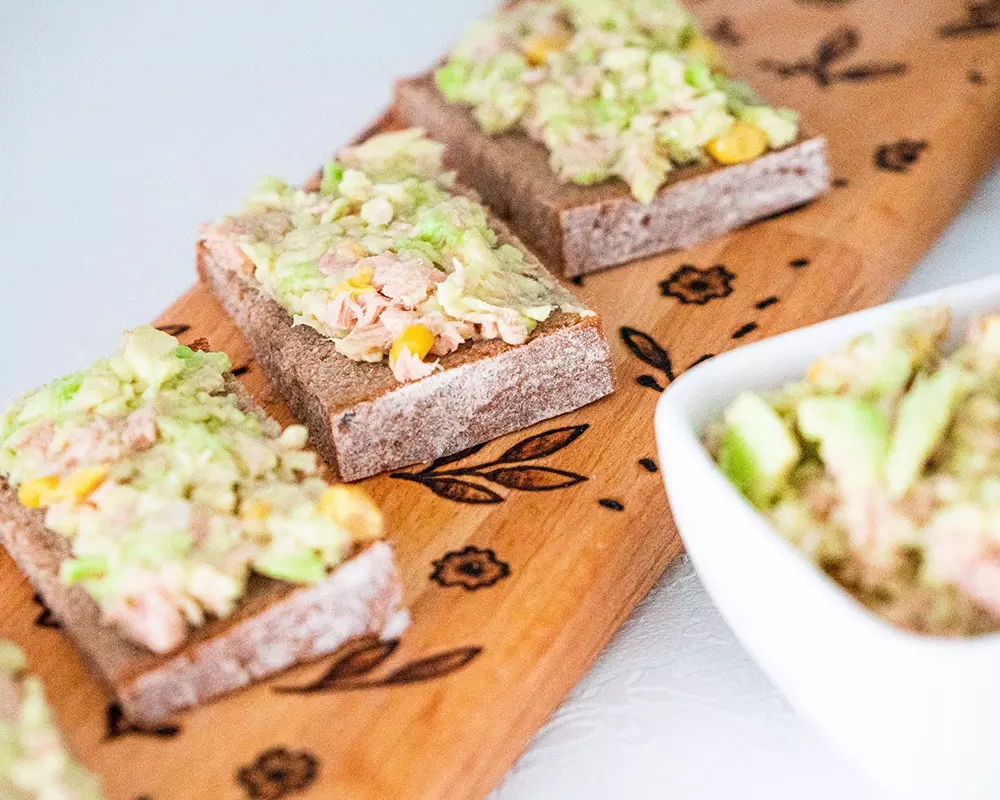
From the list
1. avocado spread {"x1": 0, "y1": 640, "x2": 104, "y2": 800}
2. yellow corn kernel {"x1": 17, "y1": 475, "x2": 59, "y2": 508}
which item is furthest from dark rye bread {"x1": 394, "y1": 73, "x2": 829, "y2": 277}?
avocado spread {"x1": 0, "y1": 640, "x2": 104, "y2": 800}

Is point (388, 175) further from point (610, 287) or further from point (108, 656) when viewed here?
point (108, 656)

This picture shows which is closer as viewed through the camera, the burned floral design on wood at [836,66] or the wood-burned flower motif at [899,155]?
the wood-burned flower motif at [899,155]

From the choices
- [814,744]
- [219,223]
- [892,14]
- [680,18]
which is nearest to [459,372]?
[219,223]

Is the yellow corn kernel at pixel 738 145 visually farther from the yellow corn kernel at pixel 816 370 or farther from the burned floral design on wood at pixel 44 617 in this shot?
the burned floral design on wood at pixel 44 617

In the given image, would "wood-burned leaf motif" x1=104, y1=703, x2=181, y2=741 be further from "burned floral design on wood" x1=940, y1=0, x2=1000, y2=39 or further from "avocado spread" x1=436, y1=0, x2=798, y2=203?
"burned floral design on wood" x1=940, y1=0, x2=1000, y2=39

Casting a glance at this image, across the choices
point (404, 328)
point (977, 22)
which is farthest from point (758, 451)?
point (977, 22)

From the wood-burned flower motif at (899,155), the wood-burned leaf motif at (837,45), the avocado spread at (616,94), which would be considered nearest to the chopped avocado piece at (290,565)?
the avocado spread at (616,94)
